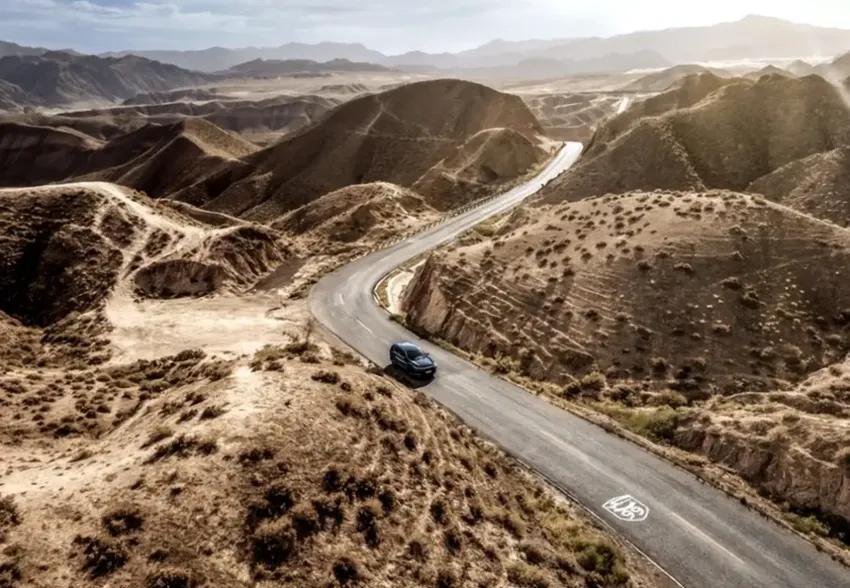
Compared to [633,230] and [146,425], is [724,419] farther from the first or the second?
[146,425]

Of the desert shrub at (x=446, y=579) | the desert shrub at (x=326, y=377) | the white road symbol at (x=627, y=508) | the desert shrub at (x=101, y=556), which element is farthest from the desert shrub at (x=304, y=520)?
the white road symbol at (x=627, y=508)

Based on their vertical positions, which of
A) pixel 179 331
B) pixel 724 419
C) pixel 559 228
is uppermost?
pixel 559 228

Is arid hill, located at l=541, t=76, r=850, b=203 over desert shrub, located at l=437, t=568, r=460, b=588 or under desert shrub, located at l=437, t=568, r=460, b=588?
over

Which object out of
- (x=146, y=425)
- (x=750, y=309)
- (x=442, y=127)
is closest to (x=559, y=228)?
(x=750, y=309)

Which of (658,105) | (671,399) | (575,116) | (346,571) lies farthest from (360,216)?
(575,116)

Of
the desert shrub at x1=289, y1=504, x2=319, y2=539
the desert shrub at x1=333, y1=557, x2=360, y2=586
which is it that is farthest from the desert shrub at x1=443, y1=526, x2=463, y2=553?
the desert shrub at x1=289, y1=504, x2=319, y2=539

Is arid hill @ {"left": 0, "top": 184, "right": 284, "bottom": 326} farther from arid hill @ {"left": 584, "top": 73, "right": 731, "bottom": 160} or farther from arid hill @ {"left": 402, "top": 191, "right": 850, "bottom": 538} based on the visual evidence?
arid hill @ {"left": 584, "top": 73, "right": 731, "bottom": 160}
